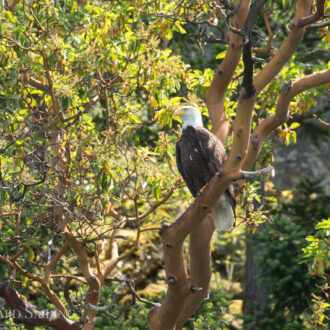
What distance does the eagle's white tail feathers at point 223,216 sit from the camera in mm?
5652

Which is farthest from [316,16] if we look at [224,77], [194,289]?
[194,289]

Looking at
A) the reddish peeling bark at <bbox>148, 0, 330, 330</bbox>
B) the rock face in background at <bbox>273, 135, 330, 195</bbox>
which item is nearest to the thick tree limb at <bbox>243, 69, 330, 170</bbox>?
the reddish peeling bark at <bbox>148, 0, 330, 330</bbox>

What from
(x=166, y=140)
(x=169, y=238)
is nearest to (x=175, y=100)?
(x=166, y=140)

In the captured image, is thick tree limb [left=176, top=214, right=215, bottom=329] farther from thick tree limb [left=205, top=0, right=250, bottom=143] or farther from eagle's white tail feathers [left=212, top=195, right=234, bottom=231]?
thick tree limb [left=205, top=0, right=250, bottom=143]

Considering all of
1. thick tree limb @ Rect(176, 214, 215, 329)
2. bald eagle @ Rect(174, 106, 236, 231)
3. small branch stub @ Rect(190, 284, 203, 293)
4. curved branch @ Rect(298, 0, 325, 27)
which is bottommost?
small branch stub @ Rect(190, 284, 203, 293)

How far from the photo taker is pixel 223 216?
18.6 feet

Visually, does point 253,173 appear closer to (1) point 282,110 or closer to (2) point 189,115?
(1) point 282,110

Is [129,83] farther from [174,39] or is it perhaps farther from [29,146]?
[174,39]

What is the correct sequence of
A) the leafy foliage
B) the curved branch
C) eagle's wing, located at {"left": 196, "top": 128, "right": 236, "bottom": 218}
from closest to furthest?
the curved branch → eagle's wing, located at {"left": 196, "top": 128, "right": 236, "bottom": 218} → the leafy foliage

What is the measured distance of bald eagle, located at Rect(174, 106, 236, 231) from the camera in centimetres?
538

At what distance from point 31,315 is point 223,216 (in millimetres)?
2123

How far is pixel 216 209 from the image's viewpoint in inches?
225

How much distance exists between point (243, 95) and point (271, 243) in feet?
15.5

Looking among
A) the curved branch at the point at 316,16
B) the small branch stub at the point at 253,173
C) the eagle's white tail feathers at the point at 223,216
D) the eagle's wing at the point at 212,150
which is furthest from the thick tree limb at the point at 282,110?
the small branch stub at the point at 253,173
